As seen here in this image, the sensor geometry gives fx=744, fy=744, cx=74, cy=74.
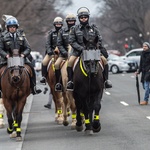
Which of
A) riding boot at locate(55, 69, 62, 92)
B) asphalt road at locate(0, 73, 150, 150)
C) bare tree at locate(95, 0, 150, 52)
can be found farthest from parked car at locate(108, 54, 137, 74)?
bare tree at locate(95, 0, 150, 52)

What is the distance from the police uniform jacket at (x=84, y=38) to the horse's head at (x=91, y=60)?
0.20m

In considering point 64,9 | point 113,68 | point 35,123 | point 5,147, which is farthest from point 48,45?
point 64,9

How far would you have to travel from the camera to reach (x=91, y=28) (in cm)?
1510

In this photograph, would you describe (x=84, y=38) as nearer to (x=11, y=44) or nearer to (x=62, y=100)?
(x=11, y=44)

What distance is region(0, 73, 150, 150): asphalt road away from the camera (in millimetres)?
13172

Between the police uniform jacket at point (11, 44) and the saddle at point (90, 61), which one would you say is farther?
the police uniform jacket at point (11, 44)

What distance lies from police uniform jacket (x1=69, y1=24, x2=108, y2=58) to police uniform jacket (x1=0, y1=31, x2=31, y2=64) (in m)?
0.95

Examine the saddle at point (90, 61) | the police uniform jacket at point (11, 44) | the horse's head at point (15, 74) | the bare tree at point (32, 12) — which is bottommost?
the horse's head at point (15, 74)

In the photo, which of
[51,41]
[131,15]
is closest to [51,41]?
[51,41]

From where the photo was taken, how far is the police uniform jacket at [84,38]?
1469 cm

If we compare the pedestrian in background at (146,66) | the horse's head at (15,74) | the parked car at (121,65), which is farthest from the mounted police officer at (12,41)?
the parked car at (121,65)

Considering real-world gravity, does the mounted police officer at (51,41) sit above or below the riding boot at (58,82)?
above

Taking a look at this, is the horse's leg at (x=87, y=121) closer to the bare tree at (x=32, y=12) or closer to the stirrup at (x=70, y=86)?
the stirrup at (x=70, y=86)

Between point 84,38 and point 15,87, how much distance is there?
65.8 inches
